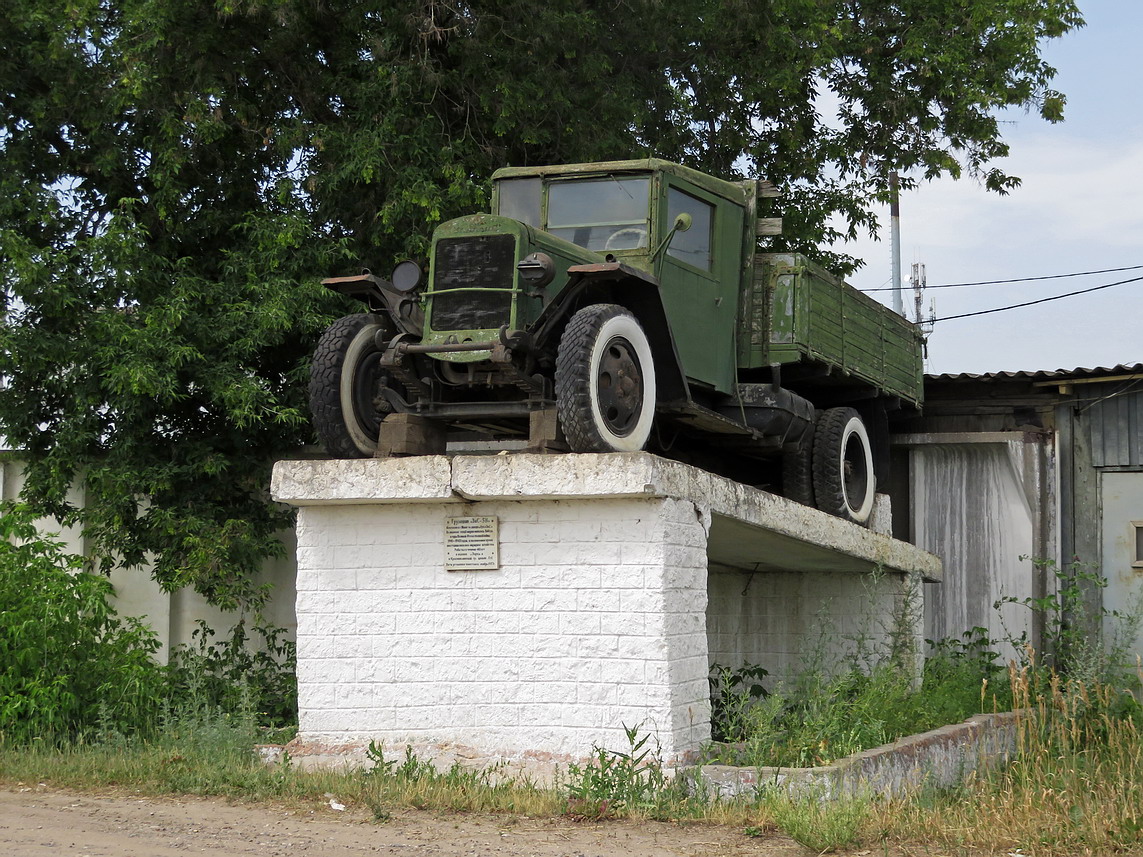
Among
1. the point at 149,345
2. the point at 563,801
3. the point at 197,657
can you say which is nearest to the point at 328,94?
the point at 149,345

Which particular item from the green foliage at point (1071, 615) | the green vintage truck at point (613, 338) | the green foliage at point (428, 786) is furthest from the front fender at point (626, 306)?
the green foliage at point (1071, 615)

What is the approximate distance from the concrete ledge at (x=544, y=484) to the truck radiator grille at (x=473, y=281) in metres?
0.82

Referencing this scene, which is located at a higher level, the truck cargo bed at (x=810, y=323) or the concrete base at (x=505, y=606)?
the truck cargo bed at (x=810, y=323)

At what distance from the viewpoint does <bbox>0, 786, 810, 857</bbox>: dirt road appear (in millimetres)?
5953

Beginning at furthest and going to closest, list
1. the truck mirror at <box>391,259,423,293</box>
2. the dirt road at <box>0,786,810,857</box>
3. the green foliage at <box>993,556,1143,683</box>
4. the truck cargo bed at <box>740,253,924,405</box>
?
the green foliage at <box>993,556,1143,683</box>, the truck cargo bed at <box>740,253,924,405</box>, the truck mirror at <box>391,259,423,293</box>, the dirt road at <box>0,786,810,857</box>

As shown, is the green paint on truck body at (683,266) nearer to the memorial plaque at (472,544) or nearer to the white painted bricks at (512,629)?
the memorial plaque at (472,544)

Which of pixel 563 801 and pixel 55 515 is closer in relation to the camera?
pixel 563 801

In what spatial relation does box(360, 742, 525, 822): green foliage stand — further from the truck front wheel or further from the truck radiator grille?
the truck radiator grille

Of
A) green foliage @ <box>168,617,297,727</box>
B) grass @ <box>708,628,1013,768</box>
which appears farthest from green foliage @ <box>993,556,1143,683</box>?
green foliage @ <box>168,617,297,727</box>

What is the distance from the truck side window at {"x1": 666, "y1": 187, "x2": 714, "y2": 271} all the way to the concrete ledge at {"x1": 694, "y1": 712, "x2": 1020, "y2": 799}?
3448 millimetres

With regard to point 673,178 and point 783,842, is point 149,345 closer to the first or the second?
point 673,178

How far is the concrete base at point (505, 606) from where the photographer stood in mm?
7301

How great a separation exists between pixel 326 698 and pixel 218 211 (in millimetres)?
5441

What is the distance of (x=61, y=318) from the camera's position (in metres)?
10.7
